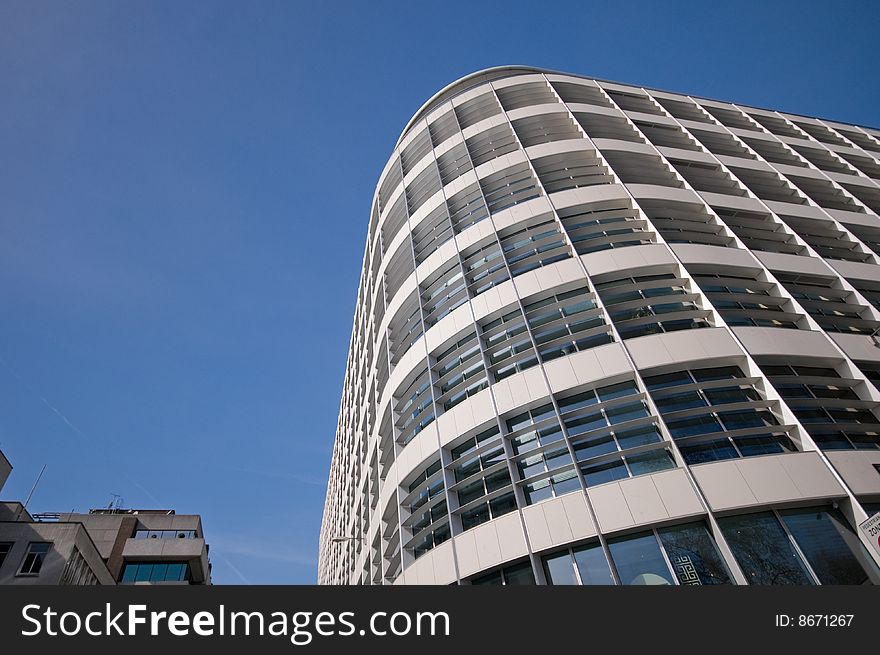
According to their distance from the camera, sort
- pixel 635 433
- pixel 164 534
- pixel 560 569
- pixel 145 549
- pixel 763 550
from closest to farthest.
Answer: pixel 763 550
pixel 560 569
pixel 635 433
pixel 145 549
pixel 164 534

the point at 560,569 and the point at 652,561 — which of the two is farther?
the point at 560,569

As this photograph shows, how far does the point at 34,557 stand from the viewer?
97.1 ft

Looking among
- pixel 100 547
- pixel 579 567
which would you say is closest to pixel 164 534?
pixel 100 547

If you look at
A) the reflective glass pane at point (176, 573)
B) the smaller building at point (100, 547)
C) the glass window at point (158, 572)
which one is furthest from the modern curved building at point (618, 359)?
the glass window at point (158, 572)

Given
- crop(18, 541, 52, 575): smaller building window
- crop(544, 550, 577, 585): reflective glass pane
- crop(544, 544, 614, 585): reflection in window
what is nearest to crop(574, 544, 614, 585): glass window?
crop(544, 544, 614, 585): reflection in window

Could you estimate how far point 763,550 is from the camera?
1352 cm

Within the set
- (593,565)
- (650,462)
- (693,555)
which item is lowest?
(693,555)

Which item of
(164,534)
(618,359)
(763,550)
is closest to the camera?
(763,550)

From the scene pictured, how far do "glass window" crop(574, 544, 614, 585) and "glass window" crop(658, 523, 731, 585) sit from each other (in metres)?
1.66

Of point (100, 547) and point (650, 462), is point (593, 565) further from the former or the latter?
point (100, 547)

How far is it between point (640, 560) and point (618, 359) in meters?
6.49

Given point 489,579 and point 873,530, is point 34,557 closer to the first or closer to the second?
point 489,579

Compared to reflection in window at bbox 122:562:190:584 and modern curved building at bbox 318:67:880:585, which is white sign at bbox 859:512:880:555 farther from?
reflection in window at bbox 122:562:190:584

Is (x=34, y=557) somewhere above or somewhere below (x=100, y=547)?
below
